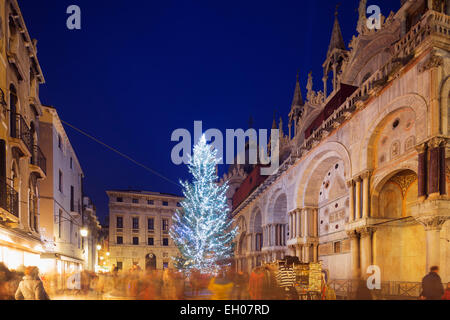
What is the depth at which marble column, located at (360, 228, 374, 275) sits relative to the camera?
42.4 ft

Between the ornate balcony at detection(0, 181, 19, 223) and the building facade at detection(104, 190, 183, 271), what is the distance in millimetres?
44847

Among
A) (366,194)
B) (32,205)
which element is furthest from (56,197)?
(366,194)

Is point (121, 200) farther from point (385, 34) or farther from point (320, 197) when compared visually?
point (385, 34)

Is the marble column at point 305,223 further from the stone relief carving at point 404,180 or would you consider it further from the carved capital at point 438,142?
the carved capital at point 438,142

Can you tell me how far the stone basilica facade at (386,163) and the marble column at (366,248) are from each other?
0.04 meters

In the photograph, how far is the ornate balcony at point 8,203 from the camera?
989cm

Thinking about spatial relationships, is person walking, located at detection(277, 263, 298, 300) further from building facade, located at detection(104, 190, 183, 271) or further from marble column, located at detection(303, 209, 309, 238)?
building facade, located at detection(104, 190, 183, 271)

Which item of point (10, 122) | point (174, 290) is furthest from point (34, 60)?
point (174, 290)

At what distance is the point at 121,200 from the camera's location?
2194 inches

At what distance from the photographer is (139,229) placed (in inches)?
2194

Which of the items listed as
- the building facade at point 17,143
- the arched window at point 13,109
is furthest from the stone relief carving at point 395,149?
the arched window at point 13,109

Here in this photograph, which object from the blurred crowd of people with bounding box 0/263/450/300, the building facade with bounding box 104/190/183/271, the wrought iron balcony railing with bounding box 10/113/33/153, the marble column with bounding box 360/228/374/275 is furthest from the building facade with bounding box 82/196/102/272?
the marble column with bounding box 360/228/374/275

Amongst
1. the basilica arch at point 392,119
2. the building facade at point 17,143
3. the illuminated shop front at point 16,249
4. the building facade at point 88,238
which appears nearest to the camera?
the illuminated shop front at point 16,249
